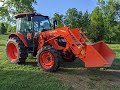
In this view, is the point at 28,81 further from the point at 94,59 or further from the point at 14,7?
the point at 14,7

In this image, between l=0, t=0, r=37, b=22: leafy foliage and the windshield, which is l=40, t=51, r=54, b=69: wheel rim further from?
l=0, t=0, r=37, b=22: leafy foliage

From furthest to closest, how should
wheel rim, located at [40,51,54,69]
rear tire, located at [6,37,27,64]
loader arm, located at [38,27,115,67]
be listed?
1. rear tire, located at [6,37,27,64]
2. wheel rim, located at [40,51,54,69]
3. loader arm, located at [38,27,115,67]

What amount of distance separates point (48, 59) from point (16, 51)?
2.39 metres

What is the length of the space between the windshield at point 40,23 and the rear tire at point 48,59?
4.97ft

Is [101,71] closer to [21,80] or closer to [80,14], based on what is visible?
[21,80]

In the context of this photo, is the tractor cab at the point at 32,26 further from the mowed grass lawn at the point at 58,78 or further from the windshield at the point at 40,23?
the mowed grass lawn at the point at 58,78

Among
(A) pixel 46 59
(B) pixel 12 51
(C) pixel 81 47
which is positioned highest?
(C) pixel 81 47

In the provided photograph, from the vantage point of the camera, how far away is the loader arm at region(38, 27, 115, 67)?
10.2m

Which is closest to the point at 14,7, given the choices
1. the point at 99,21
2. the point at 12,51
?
the point at 12,51

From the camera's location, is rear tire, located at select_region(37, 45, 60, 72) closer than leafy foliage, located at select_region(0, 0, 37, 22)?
Yes

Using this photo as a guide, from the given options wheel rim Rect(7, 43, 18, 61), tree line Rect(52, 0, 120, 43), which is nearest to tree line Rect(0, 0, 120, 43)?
tree line Rect(52, 0, 120, 43)

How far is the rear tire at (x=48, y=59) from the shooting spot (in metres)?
10.7

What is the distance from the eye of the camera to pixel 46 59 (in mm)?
11094

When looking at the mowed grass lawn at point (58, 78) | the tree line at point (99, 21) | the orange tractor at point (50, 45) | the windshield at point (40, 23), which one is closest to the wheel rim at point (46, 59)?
the orange tractor at point (50, 45)
